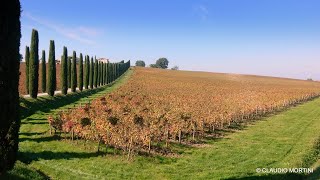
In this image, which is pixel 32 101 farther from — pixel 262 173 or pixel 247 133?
pixel 262 173

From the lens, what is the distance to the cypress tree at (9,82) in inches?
517

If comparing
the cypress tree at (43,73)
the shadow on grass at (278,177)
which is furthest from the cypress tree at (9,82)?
the cypress tree at (43,73)

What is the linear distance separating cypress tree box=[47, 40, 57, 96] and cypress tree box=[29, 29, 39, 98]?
3.00 metres

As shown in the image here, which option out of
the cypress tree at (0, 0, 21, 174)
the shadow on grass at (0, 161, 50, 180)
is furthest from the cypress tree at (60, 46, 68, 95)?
the cypress tree at (0, 0, 21, 174)

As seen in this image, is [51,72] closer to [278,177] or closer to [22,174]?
[22,174]

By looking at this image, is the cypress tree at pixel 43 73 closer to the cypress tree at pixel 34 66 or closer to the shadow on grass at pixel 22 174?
the cypress tree at pixel 34 66

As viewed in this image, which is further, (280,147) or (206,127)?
(206,127)

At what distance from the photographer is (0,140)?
13141 millimetres

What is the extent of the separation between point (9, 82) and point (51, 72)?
30.1 metres

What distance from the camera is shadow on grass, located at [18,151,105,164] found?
16984 mm

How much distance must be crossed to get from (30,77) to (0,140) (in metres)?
26.1

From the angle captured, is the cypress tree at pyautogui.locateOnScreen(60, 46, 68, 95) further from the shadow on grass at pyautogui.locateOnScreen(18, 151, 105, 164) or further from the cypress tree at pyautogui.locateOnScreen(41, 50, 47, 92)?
the shadow on grass at pyautogui.locateOnScreen(18, 151, 105, 164)

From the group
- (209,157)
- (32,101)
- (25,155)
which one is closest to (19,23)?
(25,155)

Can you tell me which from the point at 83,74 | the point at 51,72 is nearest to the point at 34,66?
the point at 51,72
